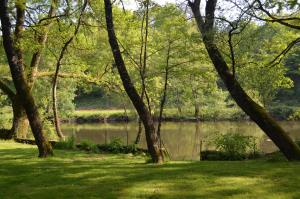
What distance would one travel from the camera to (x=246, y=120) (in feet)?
176

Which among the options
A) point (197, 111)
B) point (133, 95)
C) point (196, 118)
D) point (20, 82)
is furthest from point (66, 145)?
point (196, 118)

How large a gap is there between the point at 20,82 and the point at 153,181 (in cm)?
683

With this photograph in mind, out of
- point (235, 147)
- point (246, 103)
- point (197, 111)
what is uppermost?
point (197, 111)

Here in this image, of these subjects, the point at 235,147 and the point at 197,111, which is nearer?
the point at 235,147

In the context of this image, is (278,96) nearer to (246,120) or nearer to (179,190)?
(246,120)

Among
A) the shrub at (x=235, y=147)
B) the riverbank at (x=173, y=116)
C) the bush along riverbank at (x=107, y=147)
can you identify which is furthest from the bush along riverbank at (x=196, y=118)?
the shrub at (x=235, y=147)

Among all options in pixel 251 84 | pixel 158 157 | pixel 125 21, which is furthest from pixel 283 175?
pixel 251 84

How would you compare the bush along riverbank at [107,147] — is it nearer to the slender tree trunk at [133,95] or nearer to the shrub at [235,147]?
the shrub at [235,147]

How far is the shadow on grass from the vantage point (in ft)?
26.8

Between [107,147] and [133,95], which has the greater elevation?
[133,95]

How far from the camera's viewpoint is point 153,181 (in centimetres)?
927

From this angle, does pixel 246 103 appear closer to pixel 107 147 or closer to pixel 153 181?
pixel 153 181

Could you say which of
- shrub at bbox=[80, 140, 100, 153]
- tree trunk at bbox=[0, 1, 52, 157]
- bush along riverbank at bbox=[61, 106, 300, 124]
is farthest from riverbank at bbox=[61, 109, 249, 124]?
tree trunk at bbox=[0, 1, 52, 157]

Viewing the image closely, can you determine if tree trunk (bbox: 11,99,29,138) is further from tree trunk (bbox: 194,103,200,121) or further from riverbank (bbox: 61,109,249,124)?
tree trunk (bbox: 194,103,200,121)
